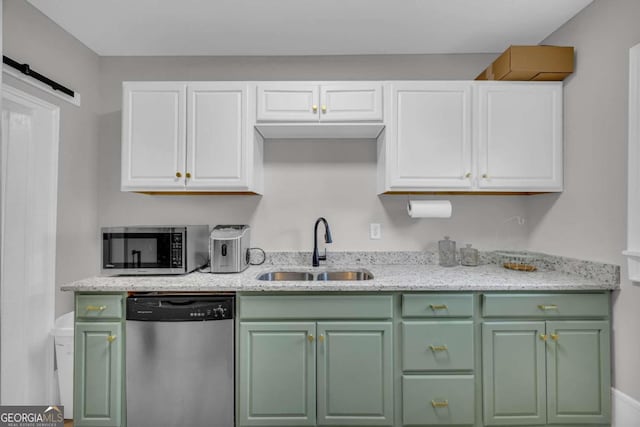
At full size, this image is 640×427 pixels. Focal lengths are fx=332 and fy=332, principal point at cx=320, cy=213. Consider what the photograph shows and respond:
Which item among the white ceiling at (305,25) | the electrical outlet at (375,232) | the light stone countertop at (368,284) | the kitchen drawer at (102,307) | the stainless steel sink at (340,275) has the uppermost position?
the white ceiling at (305,25)

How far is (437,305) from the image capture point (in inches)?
71.7

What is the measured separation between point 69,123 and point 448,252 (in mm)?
2772

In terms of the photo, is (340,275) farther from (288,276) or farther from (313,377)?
(313,377)

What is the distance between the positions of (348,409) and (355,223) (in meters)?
1.24

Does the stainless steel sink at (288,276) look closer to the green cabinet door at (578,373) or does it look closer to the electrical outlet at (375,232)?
the electrical outlet at (375,232)

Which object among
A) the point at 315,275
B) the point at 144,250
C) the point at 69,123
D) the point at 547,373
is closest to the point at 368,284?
the point at 315,275

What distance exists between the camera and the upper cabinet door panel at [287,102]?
2.17 m

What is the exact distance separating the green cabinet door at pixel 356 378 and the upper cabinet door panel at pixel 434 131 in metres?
1.02

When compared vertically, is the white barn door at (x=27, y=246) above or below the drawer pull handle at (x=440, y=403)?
above

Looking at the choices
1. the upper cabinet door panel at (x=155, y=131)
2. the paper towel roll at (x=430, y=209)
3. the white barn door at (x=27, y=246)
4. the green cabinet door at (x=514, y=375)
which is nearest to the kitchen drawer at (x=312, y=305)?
the green cabinet door at (x=514, y=375)

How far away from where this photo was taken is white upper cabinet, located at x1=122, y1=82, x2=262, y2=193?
2162 millimetres

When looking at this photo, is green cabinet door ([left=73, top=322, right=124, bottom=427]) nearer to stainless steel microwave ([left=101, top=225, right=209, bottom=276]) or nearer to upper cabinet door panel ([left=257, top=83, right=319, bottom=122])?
stainless steel microwave ([left=101, top=225, right=209, bottom=276])

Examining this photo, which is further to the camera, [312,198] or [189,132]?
[312,198]

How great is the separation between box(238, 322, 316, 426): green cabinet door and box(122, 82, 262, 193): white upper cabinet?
99 cm
